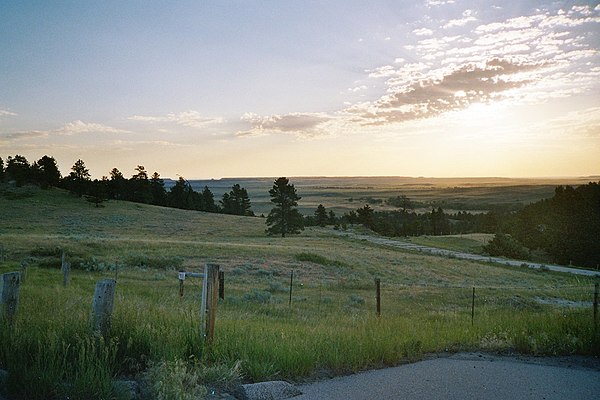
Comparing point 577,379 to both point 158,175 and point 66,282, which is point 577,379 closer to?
point 66,282

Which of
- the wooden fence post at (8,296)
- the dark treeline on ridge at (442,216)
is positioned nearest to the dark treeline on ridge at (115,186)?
the dark treeline on ridge at (442,216)

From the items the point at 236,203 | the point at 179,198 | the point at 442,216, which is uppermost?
the point at 179,198

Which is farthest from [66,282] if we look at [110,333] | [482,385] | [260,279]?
[482,385]

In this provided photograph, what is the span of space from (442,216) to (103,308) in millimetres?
129092

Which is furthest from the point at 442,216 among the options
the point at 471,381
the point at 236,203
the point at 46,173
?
the point at 471,381

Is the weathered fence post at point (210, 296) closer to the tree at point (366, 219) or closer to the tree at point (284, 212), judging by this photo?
the tree at point (284, 212)

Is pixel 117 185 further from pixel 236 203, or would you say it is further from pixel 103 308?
pixel 103 308

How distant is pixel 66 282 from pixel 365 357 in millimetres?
15135

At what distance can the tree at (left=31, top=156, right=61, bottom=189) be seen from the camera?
102875mm

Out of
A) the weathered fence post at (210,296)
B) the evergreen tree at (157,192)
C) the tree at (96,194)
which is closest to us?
the weathered fence post at (210,296)

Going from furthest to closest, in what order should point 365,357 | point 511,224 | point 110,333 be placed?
point 511,224 < point 365,357 < point 110,333

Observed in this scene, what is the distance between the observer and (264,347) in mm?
6922

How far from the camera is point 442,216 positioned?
129m

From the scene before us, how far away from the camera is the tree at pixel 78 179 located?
98.3 metres
